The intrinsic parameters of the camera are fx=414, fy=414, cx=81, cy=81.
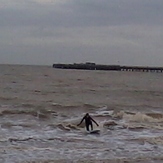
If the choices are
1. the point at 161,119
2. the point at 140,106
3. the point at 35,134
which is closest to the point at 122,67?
the point at 140,106

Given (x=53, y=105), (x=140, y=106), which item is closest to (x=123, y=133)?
(x=53, y=105)

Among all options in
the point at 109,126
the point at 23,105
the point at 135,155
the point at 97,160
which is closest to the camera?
the point at 97,160

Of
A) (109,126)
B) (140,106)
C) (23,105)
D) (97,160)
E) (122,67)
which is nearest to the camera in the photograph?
(97,160)

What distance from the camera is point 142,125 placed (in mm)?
22281

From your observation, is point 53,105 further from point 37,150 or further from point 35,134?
point 37,150

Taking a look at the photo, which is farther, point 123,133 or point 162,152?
point 123,133

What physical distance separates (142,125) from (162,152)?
741 cm

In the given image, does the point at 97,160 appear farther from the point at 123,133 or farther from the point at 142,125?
the point at 142,125

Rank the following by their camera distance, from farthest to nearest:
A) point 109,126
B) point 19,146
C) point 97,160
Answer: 1. point 109,126
2. point 19,146
3. point 97,160

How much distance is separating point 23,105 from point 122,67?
349 ft

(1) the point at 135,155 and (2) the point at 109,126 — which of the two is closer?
(1) the point at 135,155

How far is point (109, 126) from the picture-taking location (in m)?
21.7

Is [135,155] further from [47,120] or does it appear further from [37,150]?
[47,120]

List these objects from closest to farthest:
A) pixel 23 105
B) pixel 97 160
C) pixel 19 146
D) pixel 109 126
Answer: pixel 97 160, pixel 19 146, pixel 109 126, pixel 23 105
